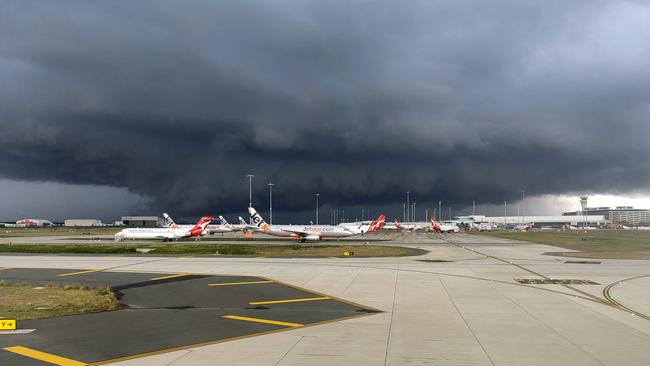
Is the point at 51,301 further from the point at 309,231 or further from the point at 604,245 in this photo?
the point at 604,245

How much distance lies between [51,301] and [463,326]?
17460 millimetres

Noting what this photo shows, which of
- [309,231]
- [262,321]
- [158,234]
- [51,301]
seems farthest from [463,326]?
[158,234]

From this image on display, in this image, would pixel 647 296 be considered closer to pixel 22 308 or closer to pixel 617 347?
pixel 617 347

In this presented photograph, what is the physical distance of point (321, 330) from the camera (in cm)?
1509

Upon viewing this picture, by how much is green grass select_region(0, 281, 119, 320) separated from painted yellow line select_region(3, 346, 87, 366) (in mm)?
5448

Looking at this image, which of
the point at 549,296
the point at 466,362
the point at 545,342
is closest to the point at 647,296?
the point at 549,296

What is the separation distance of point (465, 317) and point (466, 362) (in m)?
6.40

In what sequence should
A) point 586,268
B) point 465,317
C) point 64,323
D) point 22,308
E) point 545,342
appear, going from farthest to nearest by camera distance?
point 586,268 < point 22,308 < point 465,317 < point 64,323 < point 545,342

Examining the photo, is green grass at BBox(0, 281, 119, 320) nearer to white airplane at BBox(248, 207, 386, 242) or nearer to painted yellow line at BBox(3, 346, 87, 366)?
painted yellow line at BBox(3, 346, 87, 366)

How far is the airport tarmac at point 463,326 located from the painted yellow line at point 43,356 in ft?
4.22

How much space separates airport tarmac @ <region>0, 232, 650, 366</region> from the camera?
11.9 m

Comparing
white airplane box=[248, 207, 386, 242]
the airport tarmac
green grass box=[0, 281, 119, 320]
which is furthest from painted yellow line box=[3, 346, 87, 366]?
white airplane box=[248, 207, 386, 242]

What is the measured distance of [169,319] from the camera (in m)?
17.2

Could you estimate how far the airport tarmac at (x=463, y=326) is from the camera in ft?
39.0
